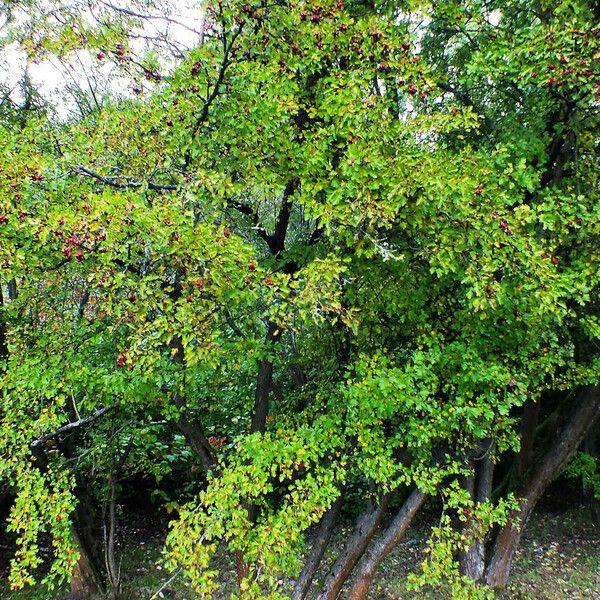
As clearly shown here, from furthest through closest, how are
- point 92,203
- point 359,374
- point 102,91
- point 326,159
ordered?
point 102,91 < point 359,374 < point 326,159 < point 92,203

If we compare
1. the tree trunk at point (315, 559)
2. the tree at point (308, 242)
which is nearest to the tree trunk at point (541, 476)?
the tree at point (308, 242)

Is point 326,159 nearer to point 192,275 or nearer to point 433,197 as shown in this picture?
point 433,197

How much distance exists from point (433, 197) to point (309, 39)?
6.37 feet

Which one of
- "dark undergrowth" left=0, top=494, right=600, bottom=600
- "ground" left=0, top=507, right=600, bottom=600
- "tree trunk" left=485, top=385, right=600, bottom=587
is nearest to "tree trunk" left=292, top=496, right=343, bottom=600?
"dark undergrowth" left=0, top=494, right=600, bottom=600

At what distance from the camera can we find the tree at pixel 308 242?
12.8ft

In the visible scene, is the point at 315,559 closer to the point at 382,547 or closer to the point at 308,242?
the point at 382,547

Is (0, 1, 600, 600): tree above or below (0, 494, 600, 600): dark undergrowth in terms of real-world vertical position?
above

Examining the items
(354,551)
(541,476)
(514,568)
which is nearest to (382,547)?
(354,551)

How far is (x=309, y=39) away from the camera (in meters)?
4.35

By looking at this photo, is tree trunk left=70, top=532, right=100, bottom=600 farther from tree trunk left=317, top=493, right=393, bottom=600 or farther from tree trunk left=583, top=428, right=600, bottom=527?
tree trunk left=583, top=428, right=600, bottom=527

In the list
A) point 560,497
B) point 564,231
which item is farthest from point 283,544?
point 560,497

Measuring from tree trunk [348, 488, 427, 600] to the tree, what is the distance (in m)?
0.36

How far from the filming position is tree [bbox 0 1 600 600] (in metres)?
3.91

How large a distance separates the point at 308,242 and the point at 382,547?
4.46 m
